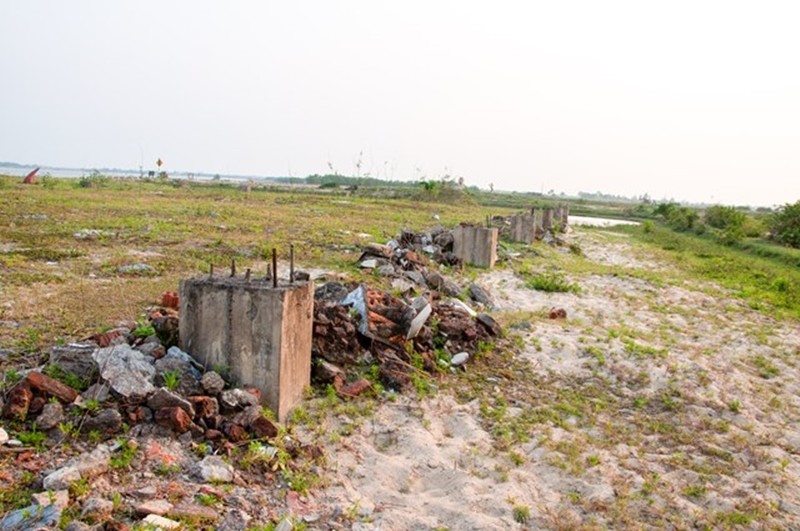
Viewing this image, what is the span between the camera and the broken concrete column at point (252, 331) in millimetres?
4156

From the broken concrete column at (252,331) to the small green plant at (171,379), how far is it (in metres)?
0.33

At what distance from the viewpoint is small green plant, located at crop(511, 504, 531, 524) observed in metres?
3.39

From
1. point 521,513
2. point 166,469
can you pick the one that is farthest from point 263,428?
point 521,513

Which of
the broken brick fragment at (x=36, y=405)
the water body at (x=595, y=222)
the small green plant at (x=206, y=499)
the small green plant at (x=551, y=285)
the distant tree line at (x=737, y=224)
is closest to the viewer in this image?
the small green plant at (x=206, y=499)

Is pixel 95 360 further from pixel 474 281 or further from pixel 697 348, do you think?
pixel 474 281

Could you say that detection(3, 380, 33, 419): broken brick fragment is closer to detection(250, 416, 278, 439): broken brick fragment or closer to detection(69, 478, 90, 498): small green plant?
detection(69, 478, 90, 498): small green plant

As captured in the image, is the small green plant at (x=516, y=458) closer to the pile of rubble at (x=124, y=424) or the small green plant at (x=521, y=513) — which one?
the small green plant at (x=521, y=513)

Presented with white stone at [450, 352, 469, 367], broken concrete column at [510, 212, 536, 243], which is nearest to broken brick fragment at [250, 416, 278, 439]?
white stone at [450, 352, 469, 367]

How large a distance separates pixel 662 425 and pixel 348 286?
3.50m

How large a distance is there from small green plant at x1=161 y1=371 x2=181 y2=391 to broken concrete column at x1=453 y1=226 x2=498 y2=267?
7945 millimetres

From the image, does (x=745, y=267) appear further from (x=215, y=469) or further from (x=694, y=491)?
(x=215, y=469)

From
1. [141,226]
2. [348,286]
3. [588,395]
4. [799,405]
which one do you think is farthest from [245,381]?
[141,226]

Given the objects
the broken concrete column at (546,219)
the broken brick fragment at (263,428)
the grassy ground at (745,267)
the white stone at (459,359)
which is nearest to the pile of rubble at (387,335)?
the white stone at (459,359)

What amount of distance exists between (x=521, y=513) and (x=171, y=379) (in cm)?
245
